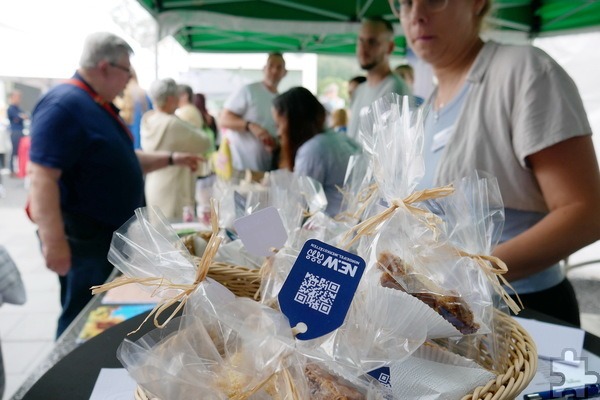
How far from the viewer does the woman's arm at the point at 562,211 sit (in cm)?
99

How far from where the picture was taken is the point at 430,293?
0.58 meters

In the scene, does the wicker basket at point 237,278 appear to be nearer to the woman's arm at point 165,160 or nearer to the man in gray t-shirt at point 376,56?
the woman's arm at point 165,160

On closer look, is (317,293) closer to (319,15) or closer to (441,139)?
(441,139)

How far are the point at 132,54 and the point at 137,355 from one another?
1.89 m

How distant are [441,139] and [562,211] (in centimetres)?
34

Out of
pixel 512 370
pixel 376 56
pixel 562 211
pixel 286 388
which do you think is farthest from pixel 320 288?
pixel 376 56

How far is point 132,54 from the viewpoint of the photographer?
82.3 inches

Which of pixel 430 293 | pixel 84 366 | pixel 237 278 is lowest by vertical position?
pixel 84 366

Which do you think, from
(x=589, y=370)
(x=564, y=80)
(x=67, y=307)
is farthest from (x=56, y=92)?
(x=589, y=370)

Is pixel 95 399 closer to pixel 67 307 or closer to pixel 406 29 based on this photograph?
pixel 406 29

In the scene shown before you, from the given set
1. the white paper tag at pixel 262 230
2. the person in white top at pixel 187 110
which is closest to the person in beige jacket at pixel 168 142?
the person in white top at pixel 187 110

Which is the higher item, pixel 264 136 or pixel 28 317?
pixel 264 136

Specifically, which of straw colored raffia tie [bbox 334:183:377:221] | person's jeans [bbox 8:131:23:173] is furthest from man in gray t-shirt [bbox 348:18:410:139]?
person's jeans [bbox 8:131:23:173]

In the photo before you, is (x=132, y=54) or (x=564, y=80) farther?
(x=132, y=54)
